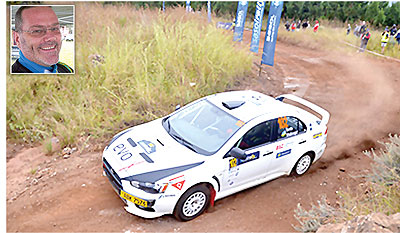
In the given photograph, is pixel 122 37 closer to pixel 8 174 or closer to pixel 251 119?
pixel 8 174

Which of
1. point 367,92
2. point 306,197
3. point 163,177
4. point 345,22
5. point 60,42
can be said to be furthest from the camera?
point 345,22

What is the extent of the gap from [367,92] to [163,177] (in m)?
8.14

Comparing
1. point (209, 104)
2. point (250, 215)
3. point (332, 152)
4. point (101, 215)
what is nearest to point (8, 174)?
point (101, 215)

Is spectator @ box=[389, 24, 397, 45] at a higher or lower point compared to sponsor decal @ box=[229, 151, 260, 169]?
higher

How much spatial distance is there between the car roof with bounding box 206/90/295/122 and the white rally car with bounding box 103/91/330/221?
0.05 ft

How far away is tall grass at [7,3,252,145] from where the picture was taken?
8.27 meters

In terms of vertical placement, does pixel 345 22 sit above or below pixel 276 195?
above

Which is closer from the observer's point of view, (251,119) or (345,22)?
(251,119)

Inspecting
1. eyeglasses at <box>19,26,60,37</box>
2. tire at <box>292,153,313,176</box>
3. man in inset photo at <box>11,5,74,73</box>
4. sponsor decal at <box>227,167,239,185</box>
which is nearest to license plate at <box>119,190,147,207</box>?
sponsor decal at <box>227,167,239,185</box>

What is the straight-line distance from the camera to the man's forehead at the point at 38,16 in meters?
8.30

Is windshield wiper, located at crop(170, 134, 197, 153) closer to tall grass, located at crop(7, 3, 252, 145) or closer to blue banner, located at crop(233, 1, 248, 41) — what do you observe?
tall grass, located at crop(7, 3, 252, 145)

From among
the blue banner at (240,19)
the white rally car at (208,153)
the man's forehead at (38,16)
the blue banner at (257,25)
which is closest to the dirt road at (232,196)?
the white rally car at (208,153)

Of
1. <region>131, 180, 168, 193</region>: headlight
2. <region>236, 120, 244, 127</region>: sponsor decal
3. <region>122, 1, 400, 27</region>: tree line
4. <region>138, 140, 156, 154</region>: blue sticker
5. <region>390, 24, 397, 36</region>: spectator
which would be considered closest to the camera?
<region>131, 180, 168, 193</region>: headlight

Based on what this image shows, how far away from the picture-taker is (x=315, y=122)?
6.48 m
